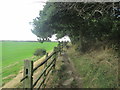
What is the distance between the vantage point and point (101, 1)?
498 cm

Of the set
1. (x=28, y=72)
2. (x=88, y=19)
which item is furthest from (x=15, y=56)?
(x=28, y=72)

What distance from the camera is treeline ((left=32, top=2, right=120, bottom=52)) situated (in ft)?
18.0

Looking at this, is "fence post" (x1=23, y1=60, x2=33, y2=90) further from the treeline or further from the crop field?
the crop field

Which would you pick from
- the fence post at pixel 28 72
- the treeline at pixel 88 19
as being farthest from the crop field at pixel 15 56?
the fence post at pixel 28 72

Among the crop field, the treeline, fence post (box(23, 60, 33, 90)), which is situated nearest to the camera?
fence post (box(23, 60, 33, 90))

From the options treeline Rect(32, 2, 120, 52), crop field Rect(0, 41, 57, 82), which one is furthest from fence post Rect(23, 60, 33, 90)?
crop field Rect(0, 41, 57, 82)

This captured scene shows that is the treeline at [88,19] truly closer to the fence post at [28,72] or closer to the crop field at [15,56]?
the fence post at [28,72]

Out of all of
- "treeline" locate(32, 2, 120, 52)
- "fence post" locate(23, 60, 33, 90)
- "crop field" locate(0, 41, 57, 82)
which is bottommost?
"crop field" locate(0, 41, 57, 82)

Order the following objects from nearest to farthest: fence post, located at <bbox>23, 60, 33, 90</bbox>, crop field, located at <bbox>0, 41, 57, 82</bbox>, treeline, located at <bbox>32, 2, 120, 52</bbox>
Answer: fence post, located at <bbox>23, 60, 33, 90</bbox> → treeline, located at <bbox>32, 2, 120, 52</bbox> → crop field, located at <bbox>0, 41, 57, 82</bbox>

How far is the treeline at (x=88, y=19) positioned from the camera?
18.0 feet

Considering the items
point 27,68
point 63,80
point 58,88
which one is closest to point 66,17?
point 63,80

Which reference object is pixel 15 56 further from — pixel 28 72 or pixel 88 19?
pixel 28 72

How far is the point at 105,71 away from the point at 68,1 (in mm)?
3578

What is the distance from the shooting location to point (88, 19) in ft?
21.8
